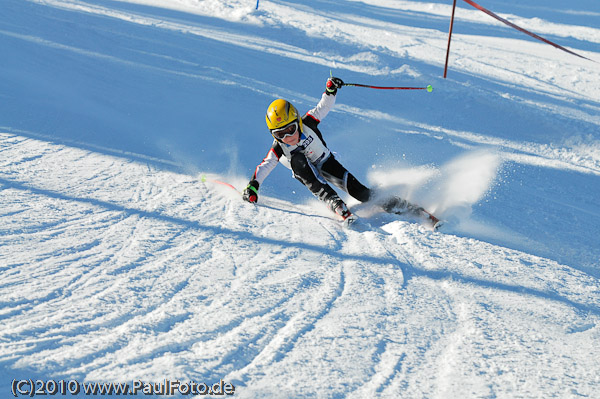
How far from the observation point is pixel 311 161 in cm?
596

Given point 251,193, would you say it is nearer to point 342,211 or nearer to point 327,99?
point 342,211

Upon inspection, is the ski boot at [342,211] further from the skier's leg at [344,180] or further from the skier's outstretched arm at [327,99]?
the skier's outstretched arm at [327,99]

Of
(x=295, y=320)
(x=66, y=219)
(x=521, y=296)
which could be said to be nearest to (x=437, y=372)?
(x=295, y=320)

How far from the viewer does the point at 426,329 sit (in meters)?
3.65

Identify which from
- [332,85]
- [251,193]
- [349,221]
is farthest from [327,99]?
[349,221]

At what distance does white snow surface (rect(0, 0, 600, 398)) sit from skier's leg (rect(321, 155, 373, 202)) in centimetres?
21

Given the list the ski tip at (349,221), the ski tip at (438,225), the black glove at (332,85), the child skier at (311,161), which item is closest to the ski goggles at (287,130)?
the child skier at (311,161)

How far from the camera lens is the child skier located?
5582mm

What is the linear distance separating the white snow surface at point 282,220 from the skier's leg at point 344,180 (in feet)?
0.68

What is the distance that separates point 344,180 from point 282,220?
885 mm

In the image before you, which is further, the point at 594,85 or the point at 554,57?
the point at 554,57

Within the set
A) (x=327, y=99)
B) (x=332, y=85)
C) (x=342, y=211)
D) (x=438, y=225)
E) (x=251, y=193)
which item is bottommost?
(x=251, y=193)

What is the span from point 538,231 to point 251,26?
9.05 m

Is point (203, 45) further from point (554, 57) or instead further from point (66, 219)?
point (554, 57)
